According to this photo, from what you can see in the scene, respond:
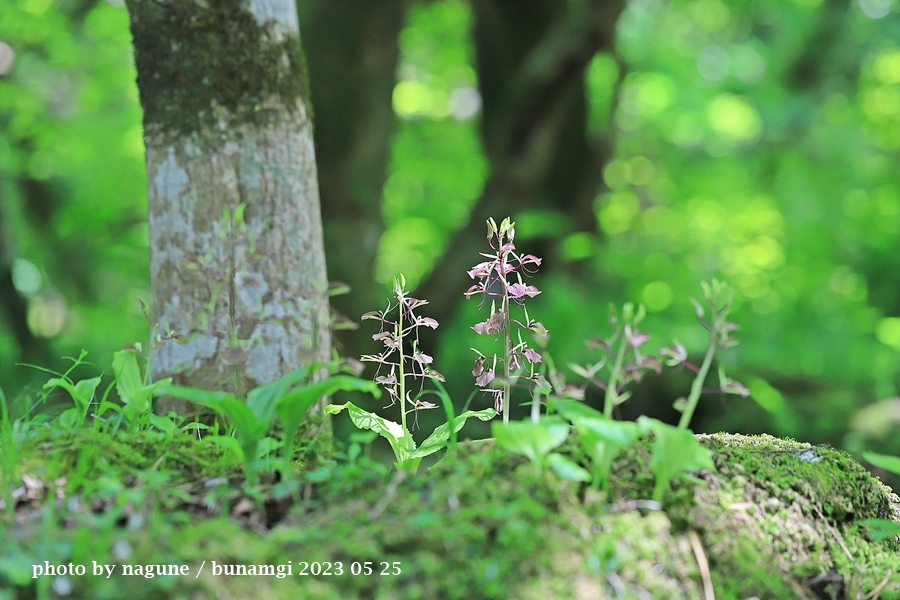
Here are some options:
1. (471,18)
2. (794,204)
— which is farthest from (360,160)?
(794,204)

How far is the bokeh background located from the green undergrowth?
15.4 ft

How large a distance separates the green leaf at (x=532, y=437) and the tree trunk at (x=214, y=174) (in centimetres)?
104

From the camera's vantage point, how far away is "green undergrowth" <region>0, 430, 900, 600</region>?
1.31 metres

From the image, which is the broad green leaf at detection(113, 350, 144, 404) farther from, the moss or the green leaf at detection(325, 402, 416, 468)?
the moss

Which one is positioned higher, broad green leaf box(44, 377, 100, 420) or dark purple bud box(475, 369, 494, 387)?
dark purple bud box(475, 369, 494, 387)

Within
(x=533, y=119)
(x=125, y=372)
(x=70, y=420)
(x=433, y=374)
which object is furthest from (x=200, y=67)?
(x=533, y=119)

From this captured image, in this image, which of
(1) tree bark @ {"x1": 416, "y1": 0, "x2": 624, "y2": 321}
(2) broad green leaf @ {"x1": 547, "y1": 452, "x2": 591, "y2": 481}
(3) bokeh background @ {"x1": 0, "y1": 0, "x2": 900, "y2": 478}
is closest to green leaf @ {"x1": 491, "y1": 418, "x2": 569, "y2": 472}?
(2) broad green leaf @ {"x1": 547, "y1": 452, "x2": 591, "y2": 481}

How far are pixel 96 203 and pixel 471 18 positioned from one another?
5751 mm

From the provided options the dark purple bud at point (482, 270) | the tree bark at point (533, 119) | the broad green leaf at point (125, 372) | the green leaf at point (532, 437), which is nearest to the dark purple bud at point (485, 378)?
the dark purple bud at point (482, 270)

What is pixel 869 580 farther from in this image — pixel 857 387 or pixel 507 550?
pixel 857 387

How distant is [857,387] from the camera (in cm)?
775

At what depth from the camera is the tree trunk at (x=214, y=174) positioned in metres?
2.40

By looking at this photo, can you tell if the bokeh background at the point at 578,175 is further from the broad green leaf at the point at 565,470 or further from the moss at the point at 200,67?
the broad green leaf at the point at 565,470

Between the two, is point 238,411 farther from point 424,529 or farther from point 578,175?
point 578,175
